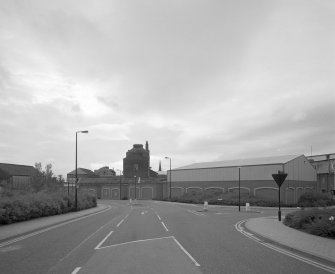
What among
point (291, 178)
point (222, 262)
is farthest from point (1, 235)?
point (291, 178)

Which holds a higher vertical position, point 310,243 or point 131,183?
point 131,183

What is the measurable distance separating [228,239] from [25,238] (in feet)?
28.3

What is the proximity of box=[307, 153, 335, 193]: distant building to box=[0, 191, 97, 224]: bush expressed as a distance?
5612 centimetres

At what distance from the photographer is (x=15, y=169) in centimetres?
10312

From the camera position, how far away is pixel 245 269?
9742 mm

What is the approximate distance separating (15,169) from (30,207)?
81.3 metres

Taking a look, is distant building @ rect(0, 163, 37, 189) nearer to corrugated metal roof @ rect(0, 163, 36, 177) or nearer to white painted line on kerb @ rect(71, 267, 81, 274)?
corrugated metal roof @ rect(0, 163, 36, 177)

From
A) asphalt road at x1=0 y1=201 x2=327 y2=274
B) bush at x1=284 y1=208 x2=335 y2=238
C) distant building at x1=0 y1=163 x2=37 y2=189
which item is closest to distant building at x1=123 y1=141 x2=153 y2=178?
distant building at x1=0 y1=163 x2=37 y2=189

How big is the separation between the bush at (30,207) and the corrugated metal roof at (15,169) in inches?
2522

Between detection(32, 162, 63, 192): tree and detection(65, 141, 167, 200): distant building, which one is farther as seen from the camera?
detection(65, 141, 167, 200): distant building

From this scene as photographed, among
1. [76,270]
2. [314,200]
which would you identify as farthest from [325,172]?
[76,270]

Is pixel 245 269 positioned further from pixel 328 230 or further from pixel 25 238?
pixel 25 238

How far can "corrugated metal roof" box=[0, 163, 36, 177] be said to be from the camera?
3867 inches

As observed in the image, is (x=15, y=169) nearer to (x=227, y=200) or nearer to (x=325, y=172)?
(x=227, y=200)
